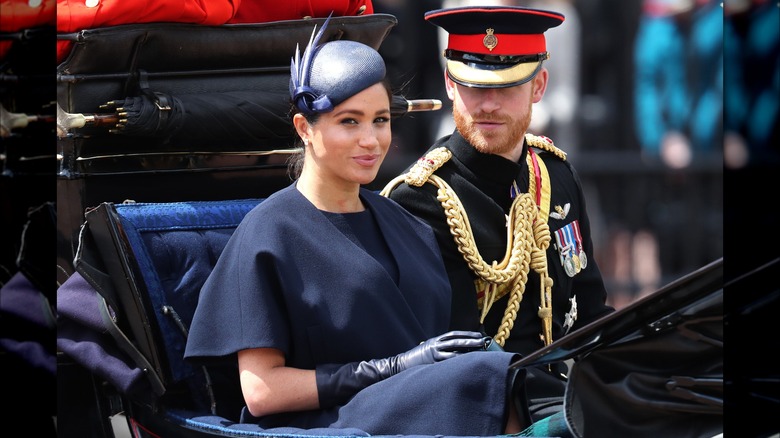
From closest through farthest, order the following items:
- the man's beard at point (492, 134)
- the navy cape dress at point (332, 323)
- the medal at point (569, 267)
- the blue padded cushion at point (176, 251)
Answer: the navy cape dress at point (332, 323), the blue padded cushion at point (176, 251), the man's beard at point (492, 134), the medal at point (569, 267)

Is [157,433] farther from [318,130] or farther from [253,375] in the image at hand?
[318,130]

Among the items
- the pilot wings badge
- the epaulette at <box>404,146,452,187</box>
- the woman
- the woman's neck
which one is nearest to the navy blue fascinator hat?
the woman

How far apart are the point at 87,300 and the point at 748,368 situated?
4.03ft

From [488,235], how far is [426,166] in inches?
7.4

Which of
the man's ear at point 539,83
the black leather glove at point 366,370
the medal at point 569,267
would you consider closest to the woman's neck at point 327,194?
the black leather glove at point 366,370

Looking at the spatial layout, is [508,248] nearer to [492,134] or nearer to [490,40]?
[492,134]

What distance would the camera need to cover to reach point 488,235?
2672 mm

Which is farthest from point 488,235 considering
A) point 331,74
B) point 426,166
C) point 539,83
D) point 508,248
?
point 331,74

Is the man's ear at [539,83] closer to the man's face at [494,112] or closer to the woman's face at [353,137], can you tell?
the man's face at [494,112]

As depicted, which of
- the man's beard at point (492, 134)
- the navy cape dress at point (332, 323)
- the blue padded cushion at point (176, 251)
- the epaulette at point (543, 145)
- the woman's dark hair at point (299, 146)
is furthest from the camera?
the epaulette at point (543, 145)

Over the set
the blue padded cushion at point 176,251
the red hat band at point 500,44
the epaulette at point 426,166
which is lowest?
the blue padded cushion at point 176,251

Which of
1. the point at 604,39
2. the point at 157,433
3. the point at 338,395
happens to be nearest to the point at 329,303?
the point at 338,395

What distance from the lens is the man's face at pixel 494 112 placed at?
2562mm

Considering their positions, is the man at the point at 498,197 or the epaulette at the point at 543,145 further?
the epaulette at the point at 543,145
